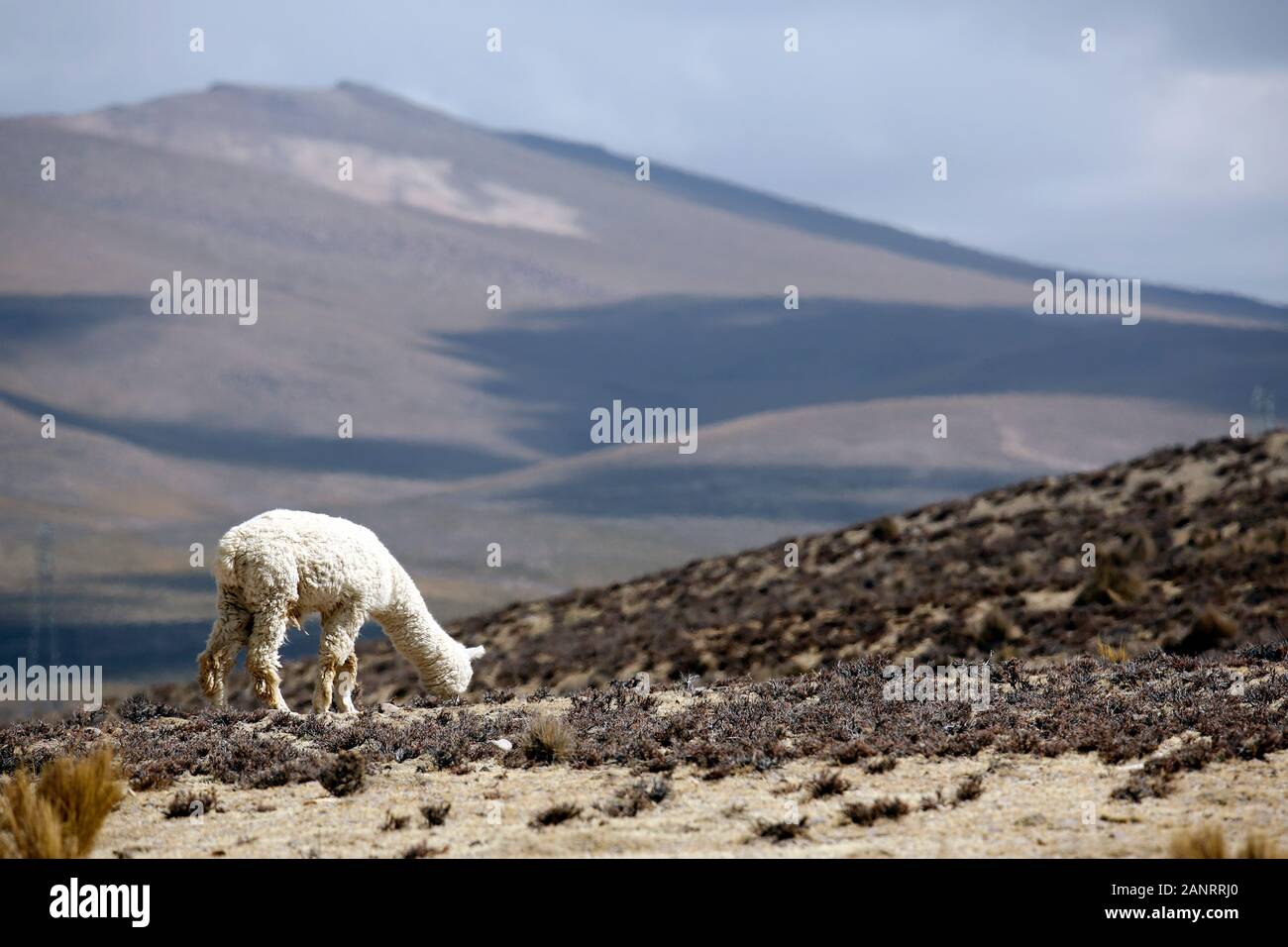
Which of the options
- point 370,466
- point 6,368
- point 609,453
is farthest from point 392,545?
point 6,368

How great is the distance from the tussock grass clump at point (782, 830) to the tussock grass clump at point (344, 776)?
3.16 meters

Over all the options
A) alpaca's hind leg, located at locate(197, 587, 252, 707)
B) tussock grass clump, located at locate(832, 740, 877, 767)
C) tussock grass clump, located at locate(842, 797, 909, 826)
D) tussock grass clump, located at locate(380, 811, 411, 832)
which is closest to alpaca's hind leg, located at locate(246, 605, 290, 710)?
alpaca's hind leg, located at locate(197, 587, 252, 707)

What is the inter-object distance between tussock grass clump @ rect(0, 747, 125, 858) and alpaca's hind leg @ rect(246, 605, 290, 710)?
3.19m

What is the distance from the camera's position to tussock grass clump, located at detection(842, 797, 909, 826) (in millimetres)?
9984

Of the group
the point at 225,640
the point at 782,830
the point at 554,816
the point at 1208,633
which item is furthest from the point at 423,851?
the point at 1208,633

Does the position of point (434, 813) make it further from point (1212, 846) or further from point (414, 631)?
point (414, 631)

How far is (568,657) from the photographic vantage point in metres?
34.4

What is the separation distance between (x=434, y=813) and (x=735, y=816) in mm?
2023

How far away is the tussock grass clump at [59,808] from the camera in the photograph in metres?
9.45

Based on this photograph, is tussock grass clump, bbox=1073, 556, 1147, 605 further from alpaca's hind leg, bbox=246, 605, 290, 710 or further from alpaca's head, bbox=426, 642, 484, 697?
alpaca's hind leg, bbox=246, 605, 290, 710

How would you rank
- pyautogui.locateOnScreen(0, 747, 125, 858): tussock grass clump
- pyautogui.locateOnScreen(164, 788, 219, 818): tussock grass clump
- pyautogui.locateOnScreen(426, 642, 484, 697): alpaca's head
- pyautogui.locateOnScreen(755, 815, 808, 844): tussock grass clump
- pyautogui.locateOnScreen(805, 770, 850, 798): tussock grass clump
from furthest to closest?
pyautogui.locateOnScreen(426, 642, 484, 697): alpaca's head, pyautogui.locateOnScreen(164, 788, 219, 818): tussock grass clump, pyautogui.locateOnScreen(805, 770, 850, 798): tussock grass clump, pyautogui.locateOnScreen(755, 815, 808, 844): tussock grass clump, pyautogui.locateOnScreen(0, 747, 125, 858): tussock grass clump

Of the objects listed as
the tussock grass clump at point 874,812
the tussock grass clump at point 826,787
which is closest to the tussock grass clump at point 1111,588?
the tussock grass clump at point 826,787

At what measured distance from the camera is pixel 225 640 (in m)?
14.1
